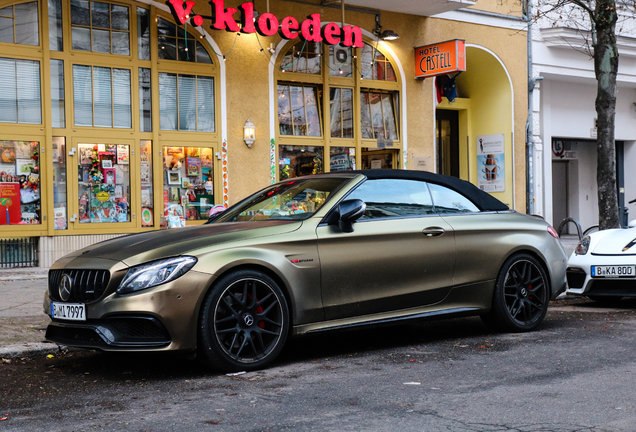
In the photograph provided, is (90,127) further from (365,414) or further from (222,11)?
(365,414)

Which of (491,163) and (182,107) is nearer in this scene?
(182,107)

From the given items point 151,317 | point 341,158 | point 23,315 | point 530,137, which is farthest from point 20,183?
point 530,137

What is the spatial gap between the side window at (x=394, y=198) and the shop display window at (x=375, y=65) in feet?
34.0

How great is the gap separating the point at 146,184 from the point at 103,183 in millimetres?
804

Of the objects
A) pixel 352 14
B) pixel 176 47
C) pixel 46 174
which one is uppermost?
pixel 352 14

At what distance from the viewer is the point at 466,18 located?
59.9 ft

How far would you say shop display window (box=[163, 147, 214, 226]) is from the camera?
46.6 ft

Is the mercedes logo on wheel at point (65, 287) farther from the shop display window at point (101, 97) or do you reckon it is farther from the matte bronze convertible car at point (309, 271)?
the shop display window at point (101, 97)

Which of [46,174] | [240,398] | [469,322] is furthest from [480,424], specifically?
[46,174]

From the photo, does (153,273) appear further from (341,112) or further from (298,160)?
(341,112)

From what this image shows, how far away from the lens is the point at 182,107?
1433cm

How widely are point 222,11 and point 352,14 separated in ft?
12.5

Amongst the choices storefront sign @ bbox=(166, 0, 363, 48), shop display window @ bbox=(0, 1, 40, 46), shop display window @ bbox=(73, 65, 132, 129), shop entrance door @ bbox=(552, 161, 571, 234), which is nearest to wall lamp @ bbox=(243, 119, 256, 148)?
storefront sign @ bbox=(166, 0, 363, 48)

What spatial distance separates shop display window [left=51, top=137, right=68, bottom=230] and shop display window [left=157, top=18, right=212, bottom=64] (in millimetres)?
2511
